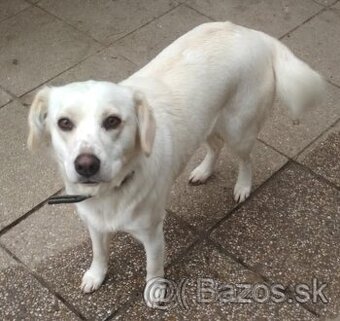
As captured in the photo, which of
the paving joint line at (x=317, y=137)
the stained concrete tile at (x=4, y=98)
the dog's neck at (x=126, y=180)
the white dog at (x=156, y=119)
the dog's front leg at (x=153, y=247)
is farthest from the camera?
the stained concrete tile at (x=4, y=98)

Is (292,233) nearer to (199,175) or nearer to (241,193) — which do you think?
(241,193)

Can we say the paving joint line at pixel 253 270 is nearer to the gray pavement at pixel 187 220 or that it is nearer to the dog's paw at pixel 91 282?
the gray pavement at pixel 187 220

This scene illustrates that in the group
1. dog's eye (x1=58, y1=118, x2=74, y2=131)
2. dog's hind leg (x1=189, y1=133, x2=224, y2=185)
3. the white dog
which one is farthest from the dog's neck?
dog's hind leg (x1=189, y1=133, x2=224, y2=185)

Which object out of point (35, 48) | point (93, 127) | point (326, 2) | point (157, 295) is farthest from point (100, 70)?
point (93, 127)

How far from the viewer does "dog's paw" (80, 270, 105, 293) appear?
312 cm

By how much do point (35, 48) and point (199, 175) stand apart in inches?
75.5

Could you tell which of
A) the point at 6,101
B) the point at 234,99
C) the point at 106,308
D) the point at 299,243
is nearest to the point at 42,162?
the point at 6,101

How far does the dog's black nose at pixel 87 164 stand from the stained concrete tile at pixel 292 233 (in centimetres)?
139

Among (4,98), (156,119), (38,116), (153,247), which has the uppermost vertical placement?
(38,116)

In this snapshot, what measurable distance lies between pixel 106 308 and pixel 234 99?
130 centimetres

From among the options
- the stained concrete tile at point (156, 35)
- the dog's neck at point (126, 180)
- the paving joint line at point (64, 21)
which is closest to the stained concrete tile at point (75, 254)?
the dog's neck at point (126, 180)

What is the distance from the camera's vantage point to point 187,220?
11.5ft

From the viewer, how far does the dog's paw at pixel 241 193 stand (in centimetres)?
361

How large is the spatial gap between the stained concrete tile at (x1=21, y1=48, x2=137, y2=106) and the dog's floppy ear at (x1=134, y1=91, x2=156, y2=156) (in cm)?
198
